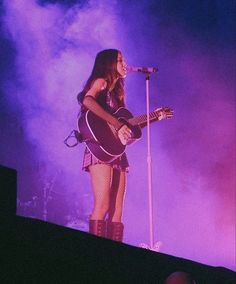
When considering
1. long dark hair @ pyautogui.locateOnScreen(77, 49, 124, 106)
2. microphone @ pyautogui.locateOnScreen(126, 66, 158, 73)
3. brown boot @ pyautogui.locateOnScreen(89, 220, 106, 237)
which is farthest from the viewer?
microphone @ pyautogui.locateOnScreen(126, 66, 158, 73)

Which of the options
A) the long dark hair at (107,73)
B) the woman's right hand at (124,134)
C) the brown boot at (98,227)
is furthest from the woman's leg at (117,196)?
the long dark hair at (107,73)

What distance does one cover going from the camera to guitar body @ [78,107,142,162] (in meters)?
4.23

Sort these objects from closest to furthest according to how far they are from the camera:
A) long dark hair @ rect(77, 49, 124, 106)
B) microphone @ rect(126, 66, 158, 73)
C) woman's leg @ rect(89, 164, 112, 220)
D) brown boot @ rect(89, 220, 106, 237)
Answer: brown boot @ rect(89, 220, 106, 237) < woman's leg @ rect(89, 164, 112, 220) < long dark hair @ rect(77, 49, 124, 106) < microphone @ rect(126, 66, 158, 73)

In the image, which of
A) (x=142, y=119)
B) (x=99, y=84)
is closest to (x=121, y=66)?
(x=99, y=84)

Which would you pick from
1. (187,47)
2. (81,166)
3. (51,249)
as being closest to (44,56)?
(81,166)

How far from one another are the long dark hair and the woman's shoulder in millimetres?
26

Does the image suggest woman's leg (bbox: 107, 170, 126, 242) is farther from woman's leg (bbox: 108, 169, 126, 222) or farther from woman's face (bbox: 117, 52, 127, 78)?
woman's face (bbox: 117, 52, 127, 78)

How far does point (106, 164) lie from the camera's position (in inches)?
168

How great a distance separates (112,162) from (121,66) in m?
0.88

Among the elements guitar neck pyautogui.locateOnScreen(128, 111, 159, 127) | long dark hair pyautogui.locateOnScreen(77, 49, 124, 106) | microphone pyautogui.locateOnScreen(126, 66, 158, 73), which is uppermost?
microphone pyautogui.locateOnScreen(126, 66, 158, 73)

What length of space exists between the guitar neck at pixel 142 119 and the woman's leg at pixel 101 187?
460 millimetres

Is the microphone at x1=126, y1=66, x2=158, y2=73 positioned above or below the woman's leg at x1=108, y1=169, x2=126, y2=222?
above

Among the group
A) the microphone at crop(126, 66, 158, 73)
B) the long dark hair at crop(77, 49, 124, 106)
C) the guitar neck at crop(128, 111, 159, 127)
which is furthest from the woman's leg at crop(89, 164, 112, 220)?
the microphone at crop(126, 66, 158, 73)

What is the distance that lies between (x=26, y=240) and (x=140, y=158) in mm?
2974
